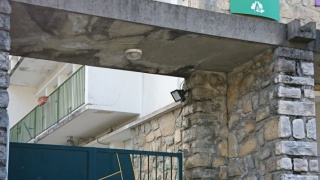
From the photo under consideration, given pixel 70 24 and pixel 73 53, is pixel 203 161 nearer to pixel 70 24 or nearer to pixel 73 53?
pixel 73 53

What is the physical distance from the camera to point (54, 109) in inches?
617

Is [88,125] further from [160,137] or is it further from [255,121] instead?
[255,121]

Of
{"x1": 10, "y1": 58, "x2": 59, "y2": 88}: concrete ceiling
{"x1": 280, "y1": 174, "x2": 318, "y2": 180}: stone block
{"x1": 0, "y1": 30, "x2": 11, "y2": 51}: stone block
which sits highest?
{"x1": 10, "y1": 58, "x2": 59, "y2": 88}: concrete ceiling

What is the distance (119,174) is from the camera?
7086mm

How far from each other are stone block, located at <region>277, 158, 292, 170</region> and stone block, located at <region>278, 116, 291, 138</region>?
252mm

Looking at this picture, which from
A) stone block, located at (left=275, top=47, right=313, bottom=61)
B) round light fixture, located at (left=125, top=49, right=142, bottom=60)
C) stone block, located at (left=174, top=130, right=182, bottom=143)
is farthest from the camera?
stone block, located at (left=174, top=130, right=182, bottom=143)

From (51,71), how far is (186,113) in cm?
1106

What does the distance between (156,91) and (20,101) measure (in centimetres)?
1064

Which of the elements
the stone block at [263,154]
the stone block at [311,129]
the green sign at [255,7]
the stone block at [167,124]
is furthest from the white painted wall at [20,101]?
the stone block at [311,129]

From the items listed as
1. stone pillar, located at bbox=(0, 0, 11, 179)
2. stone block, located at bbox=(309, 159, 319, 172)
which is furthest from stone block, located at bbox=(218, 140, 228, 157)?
stone pillar, located at bbox=(0, 0, 11, 179)

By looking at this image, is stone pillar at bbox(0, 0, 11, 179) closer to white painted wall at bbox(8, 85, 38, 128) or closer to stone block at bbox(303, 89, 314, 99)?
stone block at bbox(303, 89, 314, 99)

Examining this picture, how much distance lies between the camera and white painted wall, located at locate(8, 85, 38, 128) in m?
20.4

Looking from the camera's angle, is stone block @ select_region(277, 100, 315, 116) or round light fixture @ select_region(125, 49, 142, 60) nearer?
stone block @ select_region(277, 100, 315, 116)

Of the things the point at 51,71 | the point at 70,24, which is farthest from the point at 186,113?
the point at 51,71
